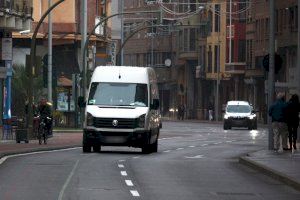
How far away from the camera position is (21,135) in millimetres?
48625

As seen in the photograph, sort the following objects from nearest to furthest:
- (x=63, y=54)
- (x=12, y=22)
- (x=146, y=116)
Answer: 1. (x=146, y=116)
2. (x=12, y=22)
3. (x=63, y=54)

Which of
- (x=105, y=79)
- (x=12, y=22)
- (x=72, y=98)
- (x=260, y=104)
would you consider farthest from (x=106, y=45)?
(x=105, y=79)

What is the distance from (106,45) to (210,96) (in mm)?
34665

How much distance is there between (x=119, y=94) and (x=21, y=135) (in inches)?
334

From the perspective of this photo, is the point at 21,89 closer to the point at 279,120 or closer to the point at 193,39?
the point at 279,120

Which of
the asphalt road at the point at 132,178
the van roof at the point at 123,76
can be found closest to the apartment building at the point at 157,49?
the van roof at the point at 123,76

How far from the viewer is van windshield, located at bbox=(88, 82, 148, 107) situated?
41.1 m

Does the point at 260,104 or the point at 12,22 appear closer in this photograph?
the point at 12,22

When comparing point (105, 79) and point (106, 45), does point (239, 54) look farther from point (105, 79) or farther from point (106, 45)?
point (105, 79)

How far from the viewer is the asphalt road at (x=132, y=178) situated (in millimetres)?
22781

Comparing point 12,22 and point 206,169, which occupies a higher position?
point 12,22

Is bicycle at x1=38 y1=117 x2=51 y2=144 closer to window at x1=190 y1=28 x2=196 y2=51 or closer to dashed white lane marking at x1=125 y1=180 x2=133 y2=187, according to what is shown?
dashed white lane marking at x1=125 y1=180 x2=133 y2=187

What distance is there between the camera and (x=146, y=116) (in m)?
40.6

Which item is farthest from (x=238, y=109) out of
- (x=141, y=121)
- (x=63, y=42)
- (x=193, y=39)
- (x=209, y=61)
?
(x=193, y=39)
